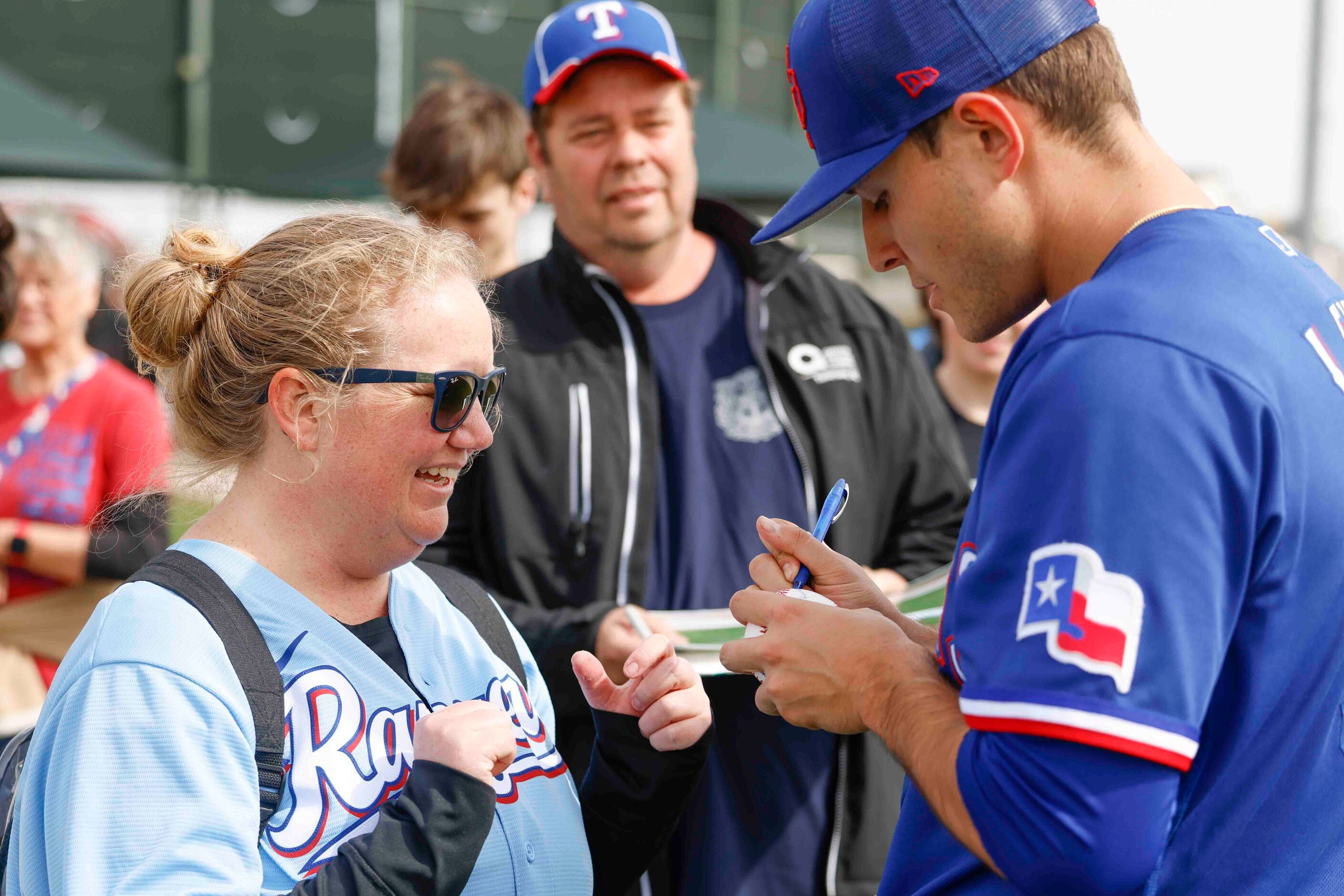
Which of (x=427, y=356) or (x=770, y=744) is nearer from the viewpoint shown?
(x=427, y=356)

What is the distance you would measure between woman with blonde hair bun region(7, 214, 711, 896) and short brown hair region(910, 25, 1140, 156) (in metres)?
0.85

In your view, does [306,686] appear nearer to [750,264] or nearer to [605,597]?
[605,597]

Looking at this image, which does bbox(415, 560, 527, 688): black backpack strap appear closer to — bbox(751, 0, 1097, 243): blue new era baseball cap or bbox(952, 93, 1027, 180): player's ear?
bbox(751, 0, 1097, 243): blue new era baseball cap

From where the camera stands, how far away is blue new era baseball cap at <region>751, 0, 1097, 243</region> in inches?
58.2

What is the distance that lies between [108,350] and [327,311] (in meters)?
3.89

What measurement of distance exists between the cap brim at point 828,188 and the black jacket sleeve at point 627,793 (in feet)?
2.75

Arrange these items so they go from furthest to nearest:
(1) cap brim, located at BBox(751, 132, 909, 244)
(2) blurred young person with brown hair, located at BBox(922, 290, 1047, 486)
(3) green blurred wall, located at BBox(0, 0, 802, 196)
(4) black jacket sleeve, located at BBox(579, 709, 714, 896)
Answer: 1. (3) green blurred wall, located at BBox(0, 0, 802, 196)
2. (2) blurred young person with brown hair, located at BBox(922, 290, 1047, 486)
3. (4) black jacket sleeve, located at BBox(579, 709, 714, 896)
4. (1) cap brim, located at BBox(751, 132, 909, 244)

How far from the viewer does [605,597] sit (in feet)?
9.37

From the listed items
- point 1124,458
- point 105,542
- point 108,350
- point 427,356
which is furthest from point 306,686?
point 108,350

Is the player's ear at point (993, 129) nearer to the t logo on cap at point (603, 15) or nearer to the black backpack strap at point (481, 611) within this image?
the black backpack strap at point (481, 611)

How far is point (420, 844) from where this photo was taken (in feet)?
5.14

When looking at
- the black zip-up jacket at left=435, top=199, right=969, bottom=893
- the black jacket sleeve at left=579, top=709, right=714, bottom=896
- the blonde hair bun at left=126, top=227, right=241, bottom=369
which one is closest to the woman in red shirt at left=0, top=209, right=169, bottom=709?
the black zip-up jacket at left=435, top=199, right=969, bottom=893

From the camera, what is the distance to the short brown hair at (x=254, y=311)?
1813 millimetres

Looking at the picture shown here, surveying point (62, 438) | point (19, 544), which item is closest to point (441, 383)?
point (19, 544)
